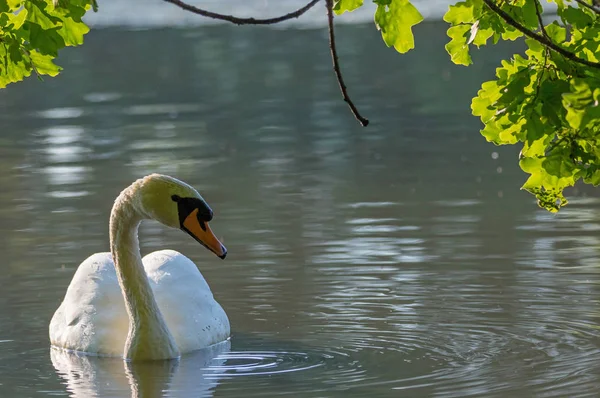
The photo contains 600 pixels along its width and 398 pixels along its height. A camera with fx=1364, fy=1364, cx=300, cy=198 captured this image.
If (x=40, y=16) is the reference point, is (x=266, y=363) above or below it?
below

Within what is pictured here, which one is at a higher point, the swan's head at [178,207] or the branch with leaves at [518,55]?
the branch with leaves at [518,55]

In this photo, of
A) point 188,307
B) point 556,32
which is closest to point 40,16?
point 556,32

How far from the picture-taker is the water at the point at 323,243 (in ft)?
26.4

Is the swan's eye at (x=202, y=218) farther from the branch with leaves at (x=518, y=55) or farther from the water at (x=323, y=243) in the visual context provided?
the branch with leaves at (x=518, y=55)

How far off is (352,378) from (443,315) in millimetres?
1624

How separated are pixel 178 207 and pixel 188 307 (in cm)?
120

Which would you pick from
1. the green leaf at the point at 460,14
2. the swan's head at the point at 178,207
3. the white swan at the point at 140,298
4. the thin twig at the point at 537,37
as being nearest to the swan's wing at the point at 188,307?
the white swan at the point at 140,298

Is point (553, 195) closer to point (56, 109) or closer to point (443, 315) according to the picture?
point (443, 315)

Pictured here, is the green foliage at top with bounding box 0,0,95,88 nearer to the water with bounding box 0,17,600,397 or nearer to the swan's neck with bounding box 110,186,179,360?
the water with bounding box 0,17,600,397

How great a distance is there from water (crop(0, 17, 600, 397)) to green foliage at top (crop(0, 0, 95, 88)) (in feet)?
9.76

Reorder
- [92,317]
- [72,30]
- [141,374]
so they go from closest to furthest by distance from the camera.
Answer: [72,30] < [141,374] < [92,317]

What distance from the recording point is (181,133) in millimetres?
20641

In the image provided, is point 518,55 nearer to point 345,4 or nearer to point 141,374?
point 345,4

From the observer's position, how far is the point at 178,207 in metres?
8.05
